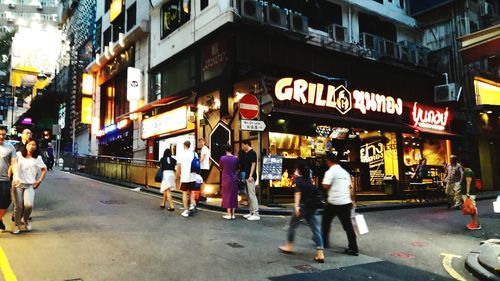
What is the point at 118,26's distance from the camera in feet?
93.6

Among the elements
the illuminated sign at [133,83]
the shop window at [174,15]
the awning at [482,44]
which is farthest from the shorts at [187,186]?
the illuminated sign at [133,83]

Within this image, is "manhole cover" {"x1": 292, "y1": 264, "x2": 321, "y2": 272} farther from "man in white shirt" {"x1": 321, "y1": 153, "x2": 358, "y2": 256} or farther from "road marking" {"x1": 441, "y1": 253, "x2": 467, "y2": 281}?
"road marking" {"x1": 441, "y1": 253, "x2": 467, "y2": 281}

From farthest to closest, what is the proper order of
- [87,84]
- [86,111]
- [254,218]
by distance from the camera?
[87,84] < [86,111] < [254,218]

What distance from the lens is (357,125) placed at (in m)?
16.3

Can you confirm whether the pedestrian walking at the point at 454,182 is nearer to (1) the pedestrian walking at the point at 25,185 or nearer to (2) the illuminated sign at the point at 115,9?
(1) the pedestrian walking at the point at 25,185

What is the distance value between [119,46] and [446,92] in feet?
69.7

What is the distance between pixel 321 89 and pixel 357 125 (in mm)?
2369

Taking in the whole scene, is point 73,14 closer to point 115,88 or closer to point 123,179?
point 115,88

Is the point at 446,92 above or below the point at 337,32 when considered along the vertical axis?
below

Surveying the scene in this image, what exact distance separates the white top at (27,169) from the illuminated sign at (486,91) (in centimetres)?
2377

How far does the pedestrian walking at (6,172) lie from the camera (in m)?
7.40

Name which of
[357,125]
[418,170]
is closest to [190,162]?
[357,125]

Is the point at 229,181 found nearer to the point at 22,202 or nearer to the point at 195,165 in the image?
the point at 195,165

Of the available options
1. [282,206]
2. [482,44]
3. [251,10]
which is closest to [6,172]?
[282,206]
